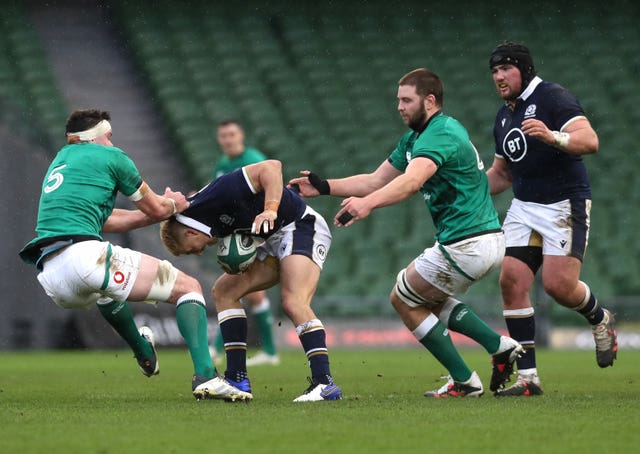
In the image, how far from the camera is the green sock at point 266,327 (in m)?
11.7

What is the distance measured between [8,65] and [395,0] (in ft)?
23.9

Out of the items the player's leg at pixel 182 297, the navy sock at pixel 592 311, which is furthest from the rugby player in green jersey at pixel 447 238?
the player's leg at pixel 182 297

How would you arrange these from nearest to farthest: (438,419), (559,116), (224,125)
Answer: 1. (438,419)
2. (559,116)
3. (224,125)

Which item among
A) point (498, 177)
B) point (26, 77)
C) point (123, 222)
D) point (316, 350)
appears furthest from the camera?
point (26, 77)

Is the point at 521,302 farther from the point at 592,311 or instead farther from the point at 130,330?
the point at 130,330

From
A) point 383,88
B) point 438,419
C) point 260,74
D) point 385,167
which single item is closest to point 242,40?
point 260,74

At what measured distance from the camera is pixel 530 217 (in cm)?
757

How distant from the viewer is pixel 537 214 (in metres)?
7.54

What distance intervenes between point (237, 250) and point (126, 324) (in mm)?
974

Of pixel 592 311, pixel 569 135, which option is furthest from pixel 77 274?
pixel 592 311

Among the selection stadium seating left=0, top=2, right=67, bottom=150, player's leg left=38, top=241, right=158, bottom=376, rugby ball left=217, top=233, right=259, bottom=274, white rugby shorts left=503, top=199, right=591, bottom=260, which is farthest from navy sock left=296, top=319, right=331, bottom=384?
stadium seating left=0, top=2, right=67, bottom=150

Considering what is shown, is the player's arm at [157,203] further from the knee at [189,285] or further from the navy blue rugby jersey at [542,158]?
the navy blue rugby jersey at [542,158]

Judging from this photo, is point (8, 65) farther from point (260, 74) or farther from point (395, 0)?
point (395, 0)

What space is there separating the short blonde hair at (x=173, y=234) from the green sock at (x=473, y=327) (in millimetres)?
1844
